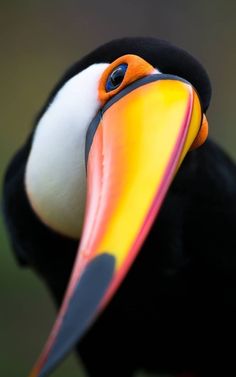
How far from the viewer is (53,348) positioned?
1.31 m

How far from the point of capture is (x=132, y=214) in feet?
4.71

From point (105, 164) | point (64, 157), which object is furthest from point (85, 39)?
point (105, 164)

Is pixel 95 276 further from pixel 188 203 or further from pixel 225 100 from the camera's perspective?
pixel 225 100

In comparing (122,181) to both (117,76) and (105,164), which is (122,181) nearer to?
(105,164)

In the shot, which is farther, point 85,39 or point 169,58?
point 85,39

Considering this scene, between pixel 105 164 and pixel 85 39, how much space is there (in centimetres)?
304

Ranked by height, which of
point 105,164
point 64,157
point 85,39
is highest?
point 105,164

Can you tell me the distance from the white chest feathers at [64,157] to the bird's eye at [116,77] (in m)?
0.04

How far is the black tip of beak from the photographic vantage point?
1290 mm

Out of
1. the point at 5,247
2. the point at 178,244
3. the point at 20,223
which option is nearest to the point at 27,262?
the point at 20,223

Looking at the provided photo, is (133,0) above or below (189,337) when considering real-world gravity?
below

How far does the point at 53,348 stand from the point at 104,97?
0.60m

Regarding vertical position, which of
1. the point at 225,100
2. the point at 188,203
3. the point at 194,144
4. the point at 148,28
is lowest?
the point at 225,100

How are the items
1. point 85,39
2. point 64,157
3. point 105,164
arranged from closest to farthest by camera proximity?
point 105,164 → point 64,157 → point 85,39
